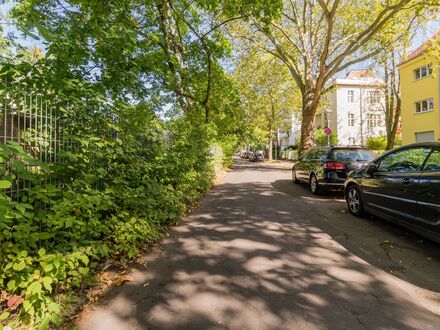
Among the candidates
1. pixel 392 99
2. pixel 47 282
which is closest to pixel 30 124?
pixel 47 282

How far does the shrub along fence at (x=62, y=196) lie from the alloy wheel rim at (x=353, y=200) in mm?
4199

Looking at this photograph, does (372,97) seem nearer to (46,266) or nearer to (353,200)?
(353,200)

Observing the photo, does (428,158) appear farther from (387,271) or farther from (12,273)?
(12,273)

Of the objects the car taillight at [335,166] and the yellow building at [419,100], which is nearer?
the car taillight at [335,166]

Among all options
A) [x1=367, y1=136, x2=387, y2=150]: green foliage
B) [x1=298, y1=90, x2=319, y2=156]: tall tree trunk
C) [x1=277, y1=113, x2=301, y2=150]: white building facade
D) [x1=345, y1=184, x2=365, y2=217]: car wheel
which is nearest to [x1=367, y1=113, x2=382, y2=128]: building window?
[x1=367, y1=136, x2=387, y2=150]: green foliage

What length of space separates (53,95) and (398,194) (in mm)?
5563

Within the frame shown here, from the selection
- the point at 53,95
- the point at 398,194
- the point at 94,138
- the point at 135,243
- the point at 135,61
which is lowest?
the point at 135,243

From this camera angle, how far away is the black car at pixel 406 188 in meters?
4.14

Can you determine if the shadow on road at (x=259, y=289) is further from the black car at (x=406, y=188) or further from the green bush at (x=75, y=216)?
the black car at (x=406, y=188)

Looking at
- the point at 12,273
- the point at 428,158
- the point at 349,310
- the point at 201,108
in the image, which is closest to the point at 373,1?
the point at 201,108

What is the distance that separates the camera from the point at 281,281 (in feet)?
11.5

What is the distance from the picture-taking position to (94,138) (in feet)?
13.3

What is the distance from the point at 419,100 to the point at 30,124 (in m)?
29.1

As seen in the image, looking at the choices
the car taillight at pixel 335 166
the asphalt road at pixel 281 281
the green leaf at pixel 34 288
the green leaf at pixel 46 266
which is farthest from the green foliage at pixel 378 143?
the green leaf at pixel 34 288
